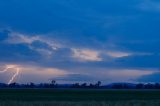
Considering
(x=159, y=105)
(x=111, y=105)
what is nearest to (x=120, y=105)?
(x=111, y=105)

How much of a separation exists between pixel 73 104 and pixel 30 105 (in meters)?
3.91

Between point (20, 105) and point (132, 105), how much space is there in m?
10.0

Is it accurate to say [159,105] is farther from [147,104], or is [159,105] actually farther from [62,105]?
[62,105]

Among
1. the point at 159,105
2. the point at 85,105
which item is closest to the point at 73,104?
the point at 85,105

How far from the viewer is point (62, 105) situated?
4622cm

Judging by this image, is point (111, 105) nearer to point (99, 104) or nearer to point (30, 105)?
point (99, 104)

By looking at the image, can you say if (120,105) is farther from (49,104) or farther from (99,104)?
(49,104)

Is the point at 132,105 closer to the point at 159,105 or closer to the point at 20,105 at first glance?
the point at 159,105

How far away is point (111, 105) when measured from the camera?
151 ft

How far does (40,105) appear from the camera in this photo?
46906 millimetres

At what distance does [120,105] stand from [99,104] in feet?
6.26

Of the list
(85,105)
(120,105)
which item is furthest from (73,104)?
(120,105)

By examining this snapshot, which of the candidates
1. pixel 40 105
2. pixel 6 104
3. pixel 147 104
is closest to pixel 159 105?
pixel 147 104

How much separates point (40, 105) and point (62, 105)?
2137 mm
